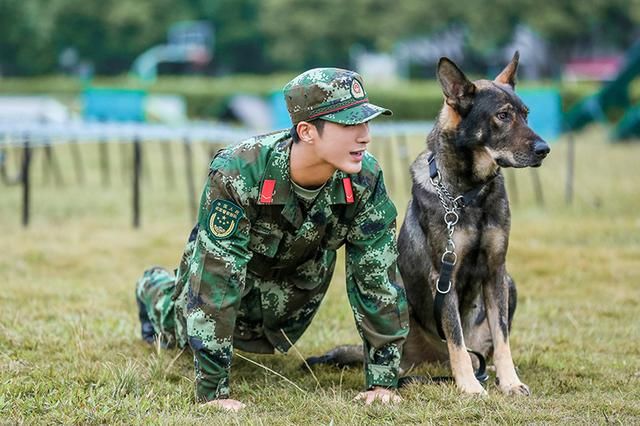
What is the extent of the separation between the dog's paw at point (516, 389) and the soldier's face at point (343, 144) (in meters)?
1.38

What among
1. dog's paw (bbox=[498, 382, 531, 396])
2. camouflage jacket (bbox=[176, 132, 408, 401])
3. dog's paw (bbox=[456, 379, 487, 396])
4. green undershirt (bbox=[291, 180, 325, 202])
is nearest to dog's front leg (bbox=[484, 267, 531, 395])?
dog's paw (bbox=[498, 382, 531, 396])

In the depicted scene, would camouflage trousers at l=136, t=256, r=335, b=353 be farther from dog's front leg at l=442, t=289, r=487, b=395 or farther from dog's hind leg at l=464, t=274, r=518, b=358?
dog's hind leg at l=464, t=274, r=518, b=358

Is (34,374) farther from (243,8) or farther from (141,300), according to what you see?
(243,8)

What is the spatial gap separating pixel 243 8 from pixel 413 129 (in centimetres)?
5989

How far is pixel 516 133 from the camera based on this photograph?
181 inches

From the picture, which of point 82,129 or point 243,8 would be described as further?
point 243,8

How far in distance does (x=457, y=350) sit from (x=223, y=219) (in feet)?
4.32

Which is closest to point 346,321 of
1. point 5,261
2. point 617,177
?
point 5,261

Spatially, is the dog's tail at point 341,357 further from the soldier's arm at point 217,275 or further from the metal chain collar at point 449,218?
the soldier's arm at point 217,275

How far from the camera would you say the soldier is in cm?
408

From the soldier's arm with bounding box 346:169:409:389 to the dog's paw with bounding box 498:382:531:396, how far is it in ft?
1.86

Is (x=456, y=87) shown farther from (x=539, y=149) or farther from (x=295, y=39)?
(x=295, y=39)

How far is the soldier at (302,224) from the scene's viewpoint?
408cm

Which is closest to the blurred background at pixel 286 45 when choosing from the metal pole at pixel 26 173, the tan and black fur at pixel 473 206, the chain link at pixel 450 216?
the metal pole at pixel 26 173
